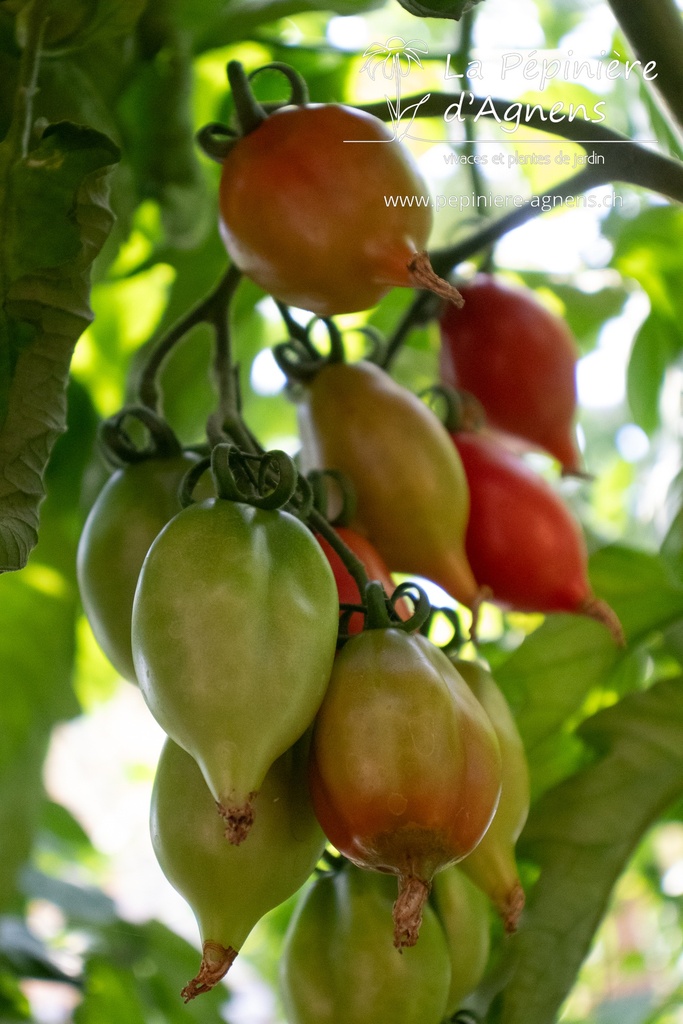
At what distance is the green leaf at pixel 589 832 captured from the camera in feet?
1.76

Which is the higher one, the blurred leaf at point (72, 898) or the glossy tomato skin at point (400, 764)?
the glossy tomato skin at point (400, 764)

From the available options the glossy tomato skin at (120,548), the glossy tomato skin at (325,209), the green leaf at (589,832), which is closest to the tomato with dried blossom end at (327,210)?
the glossy tomato skin at (325,209)

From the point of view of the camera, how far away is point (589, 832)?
60 cm

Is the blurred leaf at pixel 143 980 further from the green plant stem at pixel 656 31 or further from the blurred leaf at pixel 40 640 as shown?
the green plant stem at pixel 656 31

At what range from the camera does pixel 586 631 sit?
70 centimetres

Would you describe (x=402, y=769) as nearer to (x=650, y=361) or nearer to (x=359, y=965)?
(x=359, y=965)

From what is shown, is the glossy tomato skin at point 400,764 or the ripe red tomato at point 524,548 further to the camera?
the ripe red tomato at point 524,548

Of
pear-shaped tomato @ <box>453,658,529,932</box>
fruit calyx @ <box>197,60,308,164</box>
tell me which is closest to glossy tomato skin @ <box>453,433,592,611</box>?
pear-shaped tomato @ <box>453,658,529,932</box>

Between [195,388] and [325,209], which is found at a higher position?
[325,209]

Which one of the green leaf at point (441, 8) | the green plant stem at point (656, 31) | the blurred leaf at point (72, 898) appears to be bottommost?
the blurred leaf at point (72, 898)

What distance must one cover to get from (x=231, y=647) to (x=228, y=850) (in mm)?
83

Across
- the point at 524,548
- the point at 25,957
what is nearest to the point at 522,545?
the point at 524,548

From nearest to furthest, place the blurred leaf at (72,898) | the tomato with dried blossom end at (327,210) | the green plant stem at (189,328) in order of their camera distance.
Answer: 1. the tomato with dried blossom end at (327,210)
2. the green plant stem at (189,328)
3. the blurred leaf at (72,898)

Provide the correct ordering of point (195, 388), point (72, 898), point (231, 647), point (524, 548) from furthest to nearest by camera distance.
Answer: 1. point (72, 898)
2. point (195, 388)
3. point (524, 548)
4. point (231, 647)
